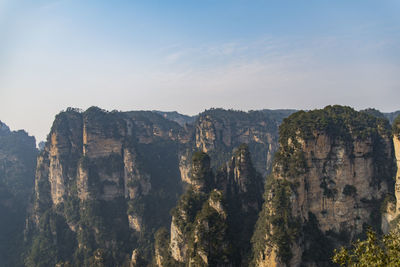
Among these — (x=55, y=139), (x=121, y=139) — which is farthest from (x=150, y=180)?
(x=55, y=139)

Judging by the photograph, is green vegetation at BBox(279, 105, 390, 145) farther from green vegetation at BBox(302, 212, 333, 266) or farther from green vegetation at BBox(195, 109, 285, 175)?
green vegetation at BBox(195, 109, 285, 175)

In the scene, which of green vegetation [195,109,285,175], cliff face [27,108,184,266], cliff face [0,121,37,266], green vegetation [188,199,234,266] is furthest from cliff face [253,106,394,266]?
cliff face [0,121,37,266]

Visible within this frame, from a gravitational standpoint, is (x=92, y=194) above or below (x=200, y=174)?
below

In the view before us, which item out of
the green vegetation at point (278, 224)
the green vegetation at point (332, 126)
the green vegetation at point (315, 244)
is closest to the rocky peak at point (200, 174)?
the green vegetation at point (278, 224)

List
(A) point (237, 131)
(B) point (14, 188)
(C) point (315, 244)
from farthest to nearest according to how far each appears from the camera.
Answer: (A) point (237, 131)
(B) point (14, 188)
(C) point (315, 244)

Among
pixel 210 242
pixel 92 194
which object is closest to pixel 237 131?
pixel 92 194

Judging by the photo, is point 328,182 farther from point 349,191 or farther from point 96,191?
point 96,191

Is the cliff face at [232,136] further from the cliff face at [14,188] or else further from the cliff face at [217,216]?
the cliff face at [14,188]
